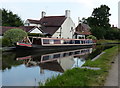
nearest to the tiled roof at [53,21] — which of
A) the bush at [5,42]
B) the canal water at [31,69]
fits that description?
the bush at [5,42]

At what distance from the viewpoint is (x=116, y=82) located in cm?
640

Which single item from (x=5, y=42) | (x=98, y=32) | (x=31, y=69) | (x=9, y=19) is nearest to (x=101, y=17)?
(x=98, y=32)

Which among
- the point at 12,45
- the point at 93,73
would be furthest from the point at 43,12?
the point at 93,73

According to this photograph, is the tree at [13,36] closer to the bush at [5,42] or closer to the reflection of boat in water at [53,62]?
the bush at [5,42]

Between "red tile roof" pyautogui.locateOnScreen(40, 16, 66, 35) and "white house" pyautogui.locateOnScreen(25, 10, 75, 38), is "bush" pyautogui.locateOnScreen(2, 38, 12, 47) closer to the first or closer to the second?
"white house" pyautogui.locateOnScreen(25, 10, 75, 38)

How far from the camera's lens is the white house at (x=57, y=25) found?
40688mm

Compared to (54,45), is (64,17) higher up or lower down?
higher up

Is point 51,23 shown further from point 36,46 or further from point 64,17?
point 36,46

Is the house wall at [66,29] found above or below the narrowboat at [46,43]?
above

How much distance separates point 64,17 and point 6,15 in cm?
1877

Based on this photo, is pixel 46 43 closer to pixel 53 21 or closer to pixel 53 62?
pixel 53 62

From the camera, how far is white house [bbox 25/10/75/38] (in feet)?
133

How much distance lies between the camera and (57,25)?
135 ft

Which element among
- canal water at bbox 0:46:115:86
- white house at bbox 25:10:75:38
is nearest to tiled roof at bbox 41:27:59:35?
white house at bbox 25:10:75:38
